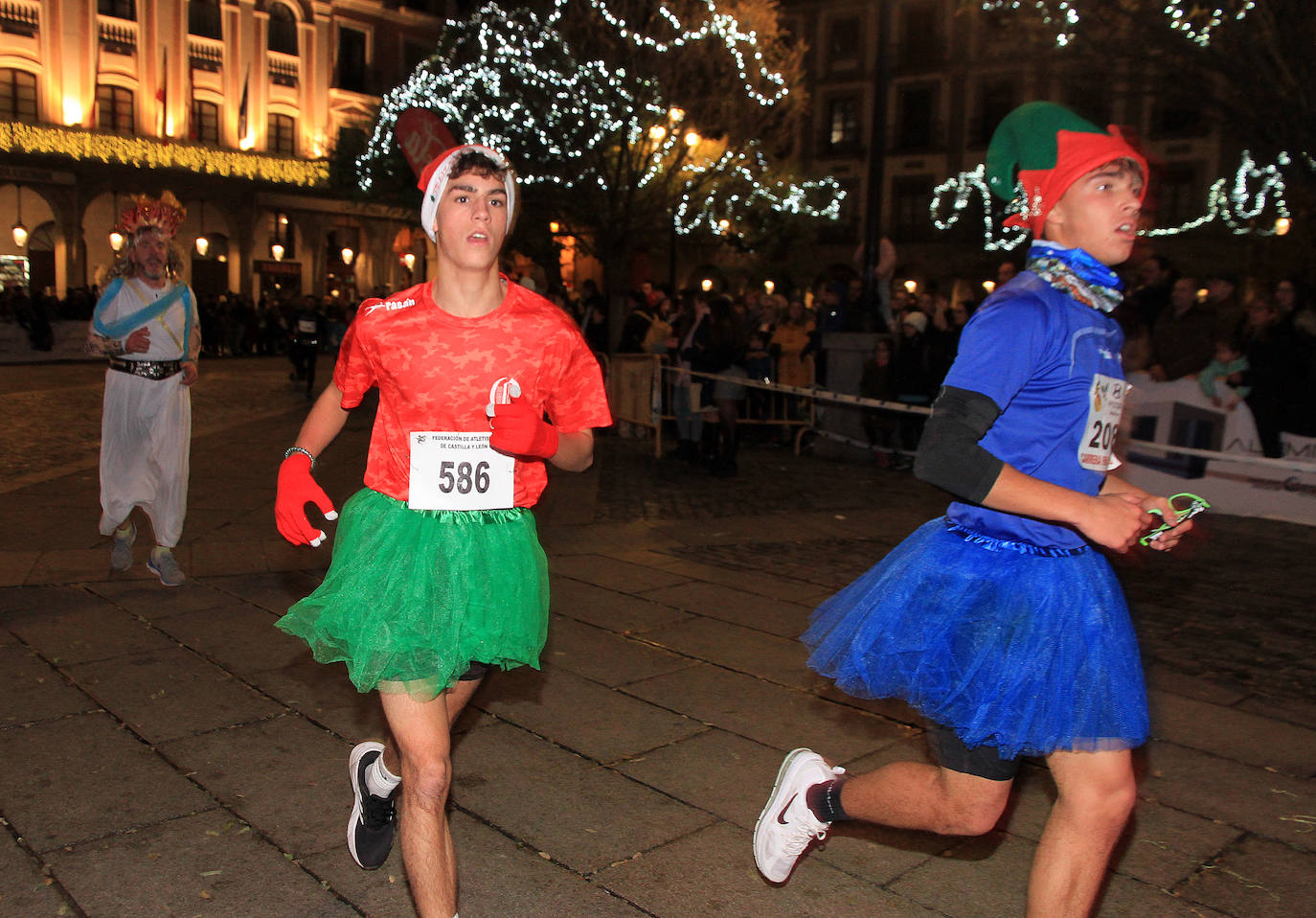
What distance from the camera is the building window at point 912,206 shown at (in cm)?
4341

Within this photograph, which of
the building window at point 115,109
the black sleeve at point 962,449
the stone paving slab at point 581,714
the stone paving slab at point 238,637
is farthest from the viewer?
the building window at point 115,109

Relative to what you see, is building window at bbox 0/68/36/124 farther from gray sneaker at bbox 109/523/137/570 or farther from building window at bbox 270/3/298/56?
gray sneaker at bbox 109/523/137/570

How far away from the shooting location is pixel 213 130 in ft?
132

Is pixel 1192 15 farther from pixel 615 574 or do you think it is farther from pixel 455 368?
pixel 455 368

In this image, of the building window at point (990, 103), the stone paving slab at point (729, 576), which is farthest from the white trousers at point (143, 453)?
the building window at point (990, 103)

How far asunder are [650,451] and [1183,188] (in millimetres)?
31229

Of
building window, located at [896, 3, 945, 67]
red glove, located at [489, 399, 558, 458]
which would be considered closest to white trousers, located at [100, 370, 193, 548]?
red glove, located at [489, 399, 558, 458]

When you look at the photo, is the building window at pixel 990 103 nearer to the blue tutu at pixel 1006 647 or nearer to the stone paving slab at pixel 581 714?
the stone paving slab at pixel 581 714

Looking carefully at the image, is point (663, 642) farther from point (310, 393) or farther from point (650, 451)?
point (310, 393)

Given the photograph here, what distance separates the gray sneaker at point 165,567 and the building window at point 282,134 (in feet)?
129

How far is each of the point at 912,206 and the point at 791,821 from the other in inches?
1720

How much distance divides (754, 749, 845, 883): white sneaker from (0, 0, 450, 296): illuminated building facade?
102 feet

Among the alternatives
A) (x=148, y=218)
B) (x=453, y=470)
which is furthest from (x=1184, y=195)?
(x=453, y=470)

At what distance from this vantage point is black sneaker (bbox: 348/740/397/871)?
3148 mm
